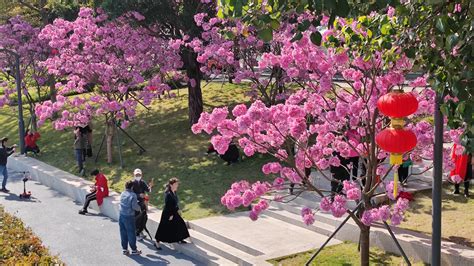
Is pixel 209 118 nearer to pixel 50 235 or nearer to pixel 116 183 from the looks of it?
pixel 50 235

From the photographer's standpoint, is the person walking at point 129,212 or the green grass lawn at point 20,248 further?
Result: the person walking at point 129,212

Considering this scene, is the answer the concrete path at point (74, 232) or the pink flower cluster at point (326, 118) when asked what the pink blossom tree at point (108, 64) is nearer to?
the concrete path at point (74, 232)

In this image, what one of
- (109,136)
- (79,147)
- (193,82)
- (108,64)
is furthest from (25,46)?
(193,82)

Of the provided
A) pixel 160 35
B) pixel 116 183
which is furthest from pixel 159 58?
pixel 116 183

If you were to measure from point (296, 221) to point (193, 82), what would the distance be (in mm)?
8522

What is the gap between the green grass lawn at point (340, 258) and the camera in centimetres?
1005

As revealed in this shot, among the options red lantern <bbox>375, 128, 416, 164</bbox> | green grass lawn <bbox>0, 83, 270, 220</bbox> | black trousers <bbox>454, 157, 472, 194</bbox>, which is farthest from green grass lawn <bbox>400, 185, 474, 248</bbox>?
green grass lawn <bbox>0, 83, 270, 220</bbox>

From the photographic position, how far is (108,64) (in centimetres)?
1850

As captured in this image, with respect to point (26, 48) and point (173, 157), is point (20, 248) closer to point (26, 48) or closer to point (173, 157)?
point (173, 157)

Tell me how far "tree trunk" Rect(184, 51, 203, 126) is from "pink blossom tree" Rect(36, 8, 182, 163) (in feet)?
3.10

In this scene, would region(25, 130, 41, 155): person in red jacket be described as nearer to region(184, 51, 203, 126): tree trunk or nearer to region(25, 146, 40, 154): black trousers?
region(25, 146, 40, 154): black trousers

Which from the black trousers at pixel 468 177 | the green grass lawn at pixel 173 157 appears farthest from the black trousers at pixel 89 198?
the black trousers at pixel 468 177

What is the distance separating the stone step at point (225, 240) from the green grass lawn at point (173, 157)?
0.67m

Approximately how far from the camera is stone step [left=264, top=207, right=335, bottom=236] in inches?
474
